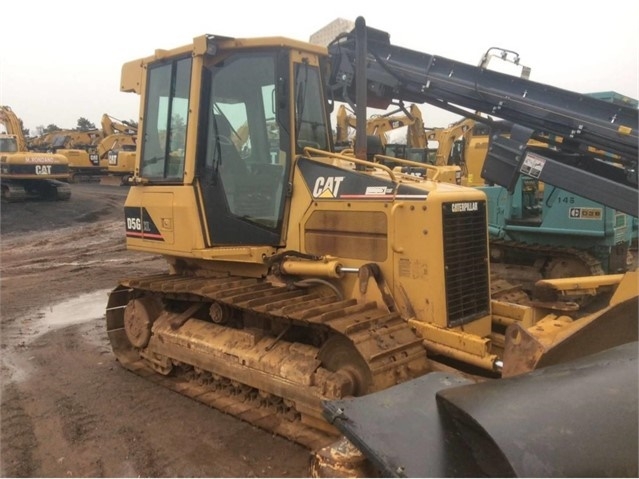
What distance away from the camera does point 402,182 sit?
429cm

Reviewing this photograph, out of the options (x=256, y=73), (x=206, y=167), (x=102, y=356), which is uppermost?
(x=256, y=73)

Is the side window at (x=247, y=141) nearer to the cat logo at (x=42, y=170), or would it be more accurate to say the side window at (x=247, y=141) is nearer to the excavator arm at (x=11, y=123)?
the cat logo at (x=42, y=170)

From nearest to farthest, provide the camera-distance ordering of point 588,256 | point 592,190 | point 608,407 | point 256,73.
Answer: point 608,407 → point 256,73 → point 592,190 → point 588,256

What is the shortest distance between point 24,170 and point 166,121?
63.6ft

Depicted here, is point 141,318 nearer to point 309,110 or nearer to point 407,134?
point 309,110

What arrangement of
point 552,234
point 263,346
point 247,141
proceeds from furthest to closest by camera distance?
point 552,234, point 247,141, point 263,346

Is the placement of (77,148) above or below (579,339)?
above

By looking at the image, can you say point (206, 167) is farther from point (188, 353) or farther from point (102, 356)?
point (102, 356)

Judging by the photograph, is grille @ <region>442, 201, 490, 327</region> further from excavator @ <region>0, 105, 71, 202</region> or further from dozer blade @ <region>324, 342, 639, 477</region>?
excavator @ <region>0, 105, 71, 202</region>

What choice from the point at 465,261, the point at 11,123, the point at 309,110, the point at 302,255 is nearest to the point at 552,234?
the point at 465,261

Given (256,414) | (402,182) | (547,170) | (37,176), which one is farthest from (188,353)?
(37,176)

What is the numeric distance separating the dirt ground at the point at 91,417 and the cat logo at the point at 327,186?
6.28 feet

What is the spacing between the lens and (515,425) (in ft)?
6.34

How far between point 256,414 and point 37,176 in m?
20.9
